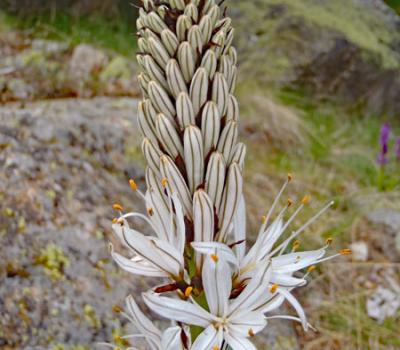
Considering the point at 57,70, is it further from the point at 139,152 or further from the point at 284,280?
the point at 284,280

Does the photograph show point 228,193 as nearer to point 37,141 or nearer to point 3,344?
point 3,344

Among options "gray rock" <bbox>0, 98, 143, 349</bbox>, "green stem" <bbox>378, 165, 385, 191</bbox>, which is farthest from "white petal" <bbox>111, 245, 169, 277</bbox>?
"green stem" <bbox>378, 165, 385, 191</bbox>

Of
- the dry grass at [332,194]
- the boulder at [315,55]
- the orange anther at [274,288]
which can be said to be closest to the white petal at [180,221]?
the orange anther at [274,288]

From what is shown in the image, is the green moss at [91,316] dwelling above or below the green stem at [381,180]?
above

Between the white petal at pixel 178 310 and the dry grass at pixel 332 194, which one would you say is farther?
the dry grass at pixel 332 194

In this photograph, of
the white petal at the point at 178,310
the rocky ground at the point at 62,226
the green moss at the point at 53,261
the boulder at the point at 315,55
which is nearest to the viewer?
the white petal at the point at 178,310

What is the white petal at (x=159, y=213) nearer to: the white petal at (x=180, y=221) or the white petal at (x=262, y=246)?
the white petal at (x=180, y=221)

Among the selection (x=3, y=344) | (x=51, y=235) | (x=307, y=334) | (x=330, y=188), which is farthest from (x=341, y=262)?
(x=3, y=344)

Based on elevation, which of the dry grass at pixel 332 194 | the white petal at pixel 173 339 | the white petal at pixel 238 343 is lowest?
the dry grass at pixel 332 194
